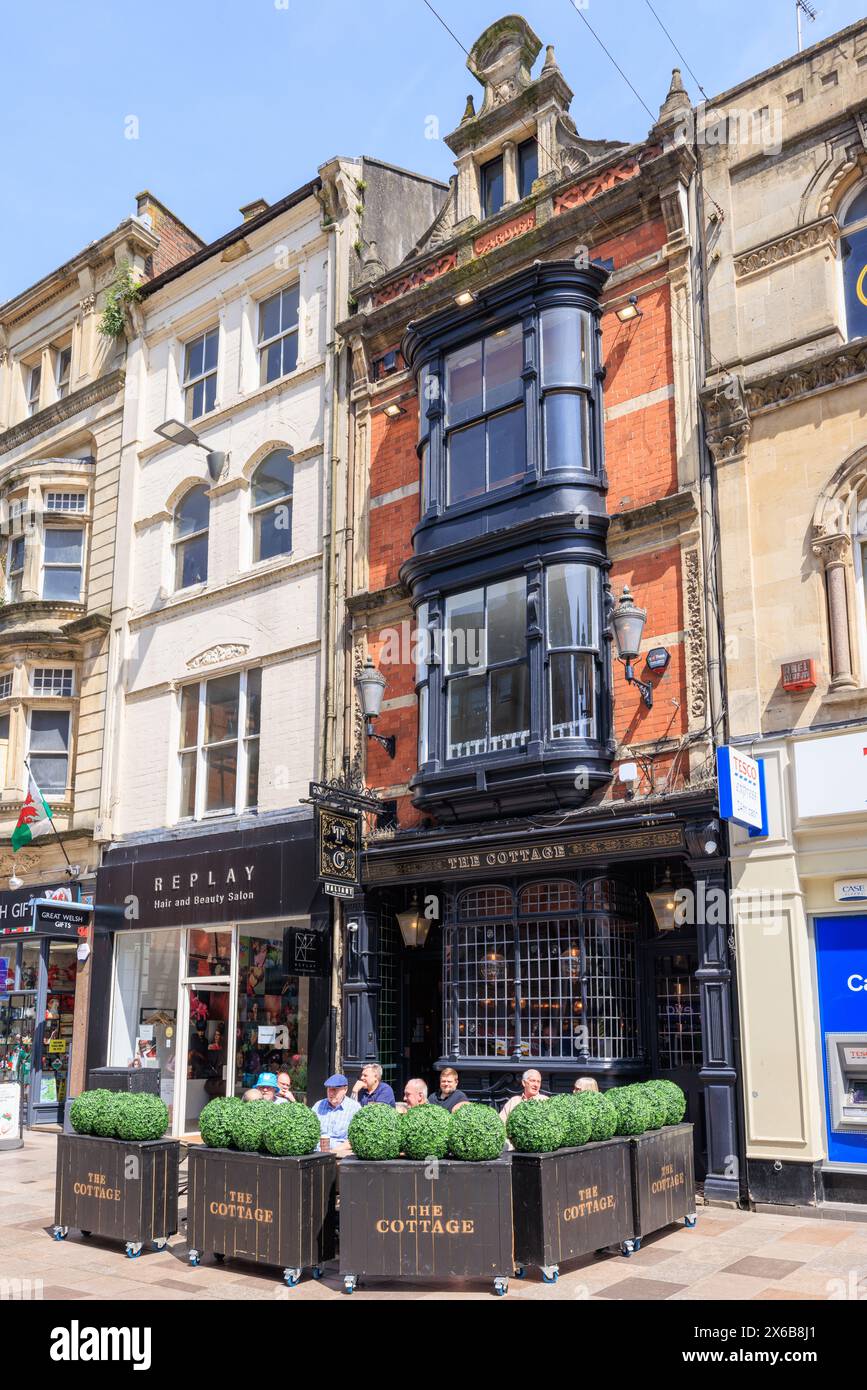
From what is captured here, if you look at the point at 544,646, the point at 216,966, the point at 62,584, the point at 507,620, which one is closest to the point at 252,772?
the point at 216,966

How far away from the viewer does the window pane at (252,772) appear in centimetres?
1802

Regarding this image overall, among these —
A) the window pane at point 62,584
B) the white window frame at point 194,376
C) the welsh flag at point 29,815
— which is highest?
the white window frame at point 194,376

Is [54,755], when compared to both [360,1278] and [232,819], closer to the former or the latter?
[232,819]

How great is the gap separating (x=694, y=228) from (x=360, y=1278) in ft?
39.0

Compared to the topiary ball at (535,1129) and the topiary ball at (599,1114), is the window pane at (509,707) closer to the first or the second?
the topiary ball at (599,1114)

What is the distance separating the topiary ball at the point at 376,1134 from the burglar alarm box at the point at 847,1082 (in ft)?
16.6

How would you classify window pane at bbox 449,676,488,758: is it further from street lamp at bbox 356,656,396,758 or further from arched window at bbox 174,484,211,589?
arched window at bbox 174,484,211,589

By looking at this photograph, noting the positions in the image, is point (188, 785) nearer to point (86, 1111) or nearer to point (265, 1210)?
point (86, 1111)

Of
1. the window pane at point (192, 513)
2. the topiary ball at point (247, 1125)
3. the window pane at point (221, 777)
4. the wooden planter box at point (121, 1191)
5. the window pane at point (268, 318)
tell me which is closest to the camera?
the topiary ball at point (247, 1125)

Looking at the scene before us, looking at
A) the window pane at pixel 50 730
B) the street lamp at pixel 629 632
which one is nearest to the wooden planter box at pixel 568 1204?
the street lamp at pixel 629 632

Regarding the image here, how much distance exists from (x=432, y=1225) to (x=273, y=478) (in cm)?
1330

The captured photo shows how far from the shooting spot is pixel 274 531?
18922 mm

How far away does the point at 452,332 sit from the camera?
1594cm

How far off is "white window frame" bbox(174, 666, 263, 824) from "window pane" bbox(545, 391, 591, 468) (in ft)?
20.4
